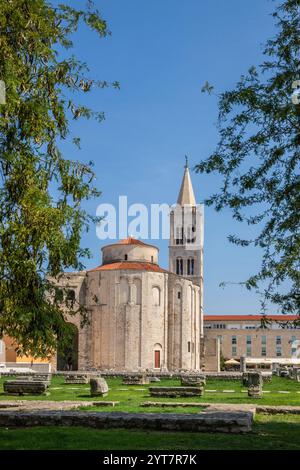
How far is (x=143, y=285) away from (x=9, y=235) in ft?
163

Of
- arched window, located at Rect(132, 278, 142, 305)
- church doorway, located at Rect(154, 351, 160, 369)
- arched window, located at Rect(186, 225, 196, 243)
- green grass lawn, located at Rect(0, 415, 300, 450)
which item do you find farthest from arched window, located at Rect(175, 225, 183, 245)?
green grass lawn, located at Rect(0, 415, 300, 450)

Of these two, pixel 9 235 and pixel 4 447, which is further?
pixel 9 235

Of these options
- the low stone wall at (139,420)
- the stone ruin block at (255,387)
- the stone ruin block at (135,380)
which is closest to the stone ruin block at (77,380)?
the stone ruin block at (135,380)

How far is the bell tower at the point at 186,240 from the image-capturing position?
83000mm

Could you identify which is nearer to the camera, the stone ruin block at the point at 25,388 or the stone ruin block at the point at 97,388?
the stone ruin block at the point at 97,388

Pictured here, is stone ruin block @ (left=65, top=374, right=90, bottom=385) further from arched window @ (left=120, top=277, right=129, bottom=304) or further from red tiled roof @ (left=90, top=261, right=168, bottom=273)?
arched window @ (left=120, top=277, right=129, bottom=304)

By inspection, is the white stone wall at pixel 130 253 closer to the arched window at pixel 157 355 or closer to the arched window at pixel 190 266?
the arched window at pixel 157 355

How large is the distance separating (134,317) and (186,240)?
2669 cm

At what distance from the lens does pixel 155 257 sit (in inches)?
2594

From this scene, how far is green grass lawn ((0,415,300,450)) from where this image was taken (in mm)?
8305

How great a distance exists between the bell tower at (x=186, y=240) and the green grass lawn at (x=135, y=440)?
239 ft

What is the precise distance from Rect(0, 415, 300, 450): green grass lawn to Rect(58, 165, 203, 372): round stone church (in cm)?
4752
